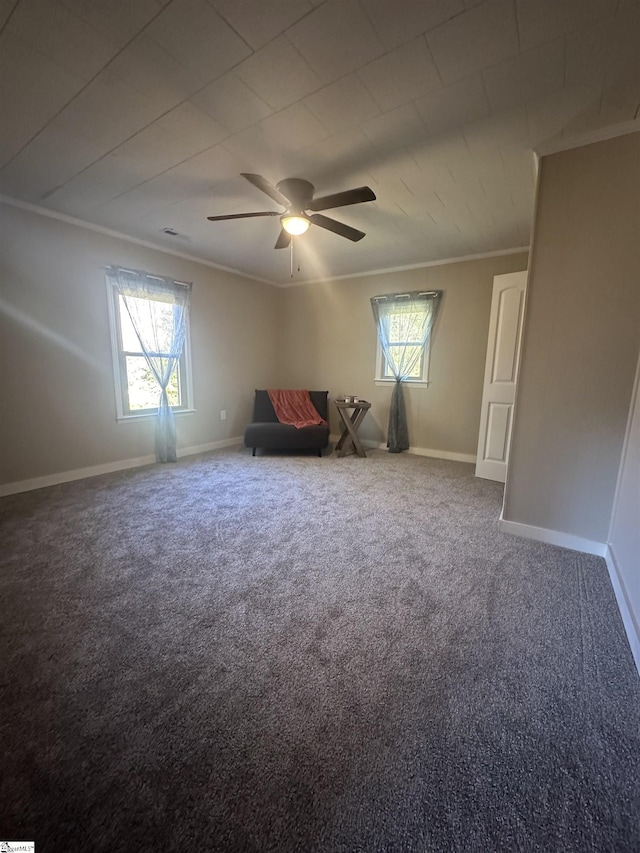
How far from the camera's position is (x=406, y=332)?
4484 mm

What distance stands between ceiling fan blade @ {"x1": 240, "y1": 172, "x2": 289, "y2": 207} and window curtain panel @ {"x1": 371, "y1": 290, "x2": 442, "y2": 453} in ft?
7.59

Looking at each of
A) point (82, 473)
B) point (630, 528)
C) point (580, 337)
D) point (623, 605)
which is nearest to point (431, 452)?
point (580, 337)

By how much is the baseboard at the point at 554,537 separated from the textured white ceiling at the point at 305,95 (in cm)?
238

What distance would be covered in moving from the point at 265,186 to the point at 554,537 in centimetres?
295

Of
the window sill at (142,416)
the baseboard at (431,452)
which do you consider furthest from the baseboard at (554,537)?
the window sill at (142,416)

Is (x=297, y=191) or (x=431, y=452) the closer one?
(x=297, y=191)

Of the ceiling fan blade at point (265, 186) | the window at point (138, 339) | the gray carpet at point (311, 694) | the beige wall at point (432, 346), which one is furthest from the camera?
the beige wall at point (432, 346)

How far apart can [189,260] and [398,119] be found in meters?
3.11

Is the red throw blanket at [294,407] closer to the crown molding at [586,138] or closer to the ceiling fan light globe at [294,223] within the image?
the ceiling fan light globe at [294,223]

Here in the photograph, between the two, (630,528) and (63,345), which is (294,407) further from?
(630,528)

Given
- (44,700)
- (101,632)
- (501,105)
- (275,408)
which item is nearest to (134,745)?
(44,700)

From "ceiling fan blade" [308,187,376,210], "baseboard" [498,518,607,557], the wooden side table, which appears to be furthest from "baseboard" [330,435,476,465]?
"ceiling fan blade" [308,187,376,210]

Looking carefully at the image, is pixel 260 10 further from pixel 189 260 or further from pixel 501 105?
pixel 189 260

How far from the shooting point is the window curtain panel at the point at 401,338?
434 centimetres
